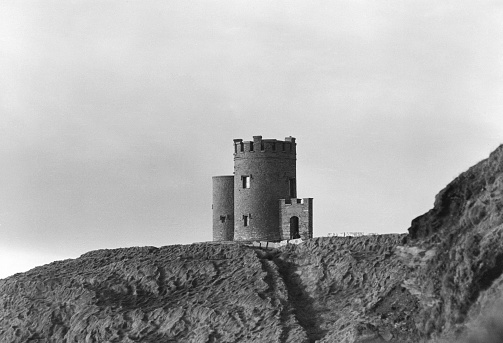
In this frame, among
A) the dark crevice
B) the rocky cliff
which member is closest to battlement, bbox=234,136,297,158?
the rocky cliff

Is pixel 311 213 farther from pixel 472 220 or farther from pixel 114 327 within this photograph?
pixel 472 220

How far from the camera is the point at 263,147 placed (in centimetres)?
4234

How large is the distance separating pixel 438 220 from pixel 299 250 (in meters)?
13.6

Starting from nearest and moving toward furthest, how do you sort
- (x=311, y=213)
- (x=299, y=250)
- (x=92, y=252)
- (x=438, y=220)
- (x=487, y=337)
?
(x=487, y=337)
(x=438, y=220)
(x=299, y=250)
(x=92, y=252)
(x=311, y=213)

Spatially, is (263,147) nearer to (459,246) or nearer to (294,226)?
(294,226)

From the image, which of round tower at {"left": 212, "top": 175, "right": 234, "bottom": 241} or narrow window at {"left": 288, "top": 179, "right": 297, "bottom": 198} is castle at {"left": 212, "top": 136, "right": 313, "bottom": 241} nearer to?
narrow window at {"left": 288, "top": 179, "right": 297, "bottom": 198}

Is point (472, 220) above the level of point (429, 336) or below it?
above

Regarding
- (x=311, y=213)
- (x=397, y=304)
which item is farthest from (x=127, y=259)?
(x=311, y=213)

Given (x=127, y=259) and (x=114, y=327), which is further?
(x=127, y=259)

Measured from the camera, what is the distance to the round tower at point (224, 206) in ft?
143

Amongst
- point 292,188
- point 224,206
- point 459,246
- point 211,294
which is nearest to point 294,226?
point 292,188

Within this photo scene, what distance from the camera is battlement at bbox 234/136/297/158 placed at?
42.2 meters

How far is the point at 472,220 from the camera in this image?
13.6 m

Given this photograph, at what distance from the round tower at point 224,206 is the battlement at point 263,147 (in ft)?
4.96
